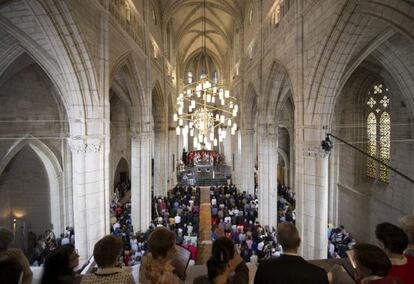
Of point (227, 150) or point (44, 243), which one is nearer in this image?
point (44, 243)

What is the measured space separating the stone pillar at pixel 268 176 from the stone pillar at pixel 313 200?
5767 mm

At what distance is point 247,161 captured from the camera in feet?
69.7

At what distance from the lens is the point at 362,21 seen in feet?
23.9

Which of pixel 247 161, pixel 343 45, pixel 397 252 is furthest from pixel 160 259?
pixel 247 161

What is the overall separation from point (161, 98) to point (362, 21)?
1539 cm

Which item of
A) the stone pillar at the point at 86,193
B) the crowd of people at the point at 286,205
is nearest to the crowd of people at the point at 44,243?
the stone pillar at the point at 86,193

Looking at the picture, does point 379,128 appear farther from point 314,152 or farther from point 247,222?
point 247,222

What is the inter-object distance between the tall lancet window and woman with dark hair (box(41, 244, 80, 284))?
40.7 ft

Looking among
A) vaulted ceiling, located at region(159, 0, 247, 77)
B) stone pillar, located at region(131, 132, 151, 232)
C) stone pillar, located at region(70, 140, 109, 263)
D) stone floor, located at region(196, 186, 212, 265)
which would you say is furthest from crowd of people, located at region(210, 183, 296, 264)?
vaulted ceiling, located at region(159, 0, 247, 77)

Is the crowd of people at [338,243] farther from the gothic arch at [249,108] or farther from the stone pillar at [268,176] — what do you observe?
the gothic arch at [249,108]

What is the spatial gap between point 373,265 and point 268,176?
13.2 metres

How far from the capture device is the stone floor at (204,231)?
38.4 ft

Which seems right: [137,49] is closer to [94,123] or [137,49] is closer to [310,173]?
[94,123]

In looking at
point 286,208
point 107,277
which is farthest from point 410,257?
point 286,208
